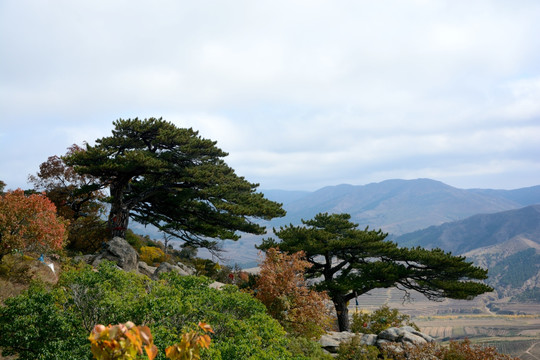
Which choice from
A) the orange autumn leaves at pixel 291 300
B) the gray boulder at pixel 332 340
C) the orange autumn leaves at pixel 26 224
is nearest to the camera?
the orange autumn leaves at pixel 26 224

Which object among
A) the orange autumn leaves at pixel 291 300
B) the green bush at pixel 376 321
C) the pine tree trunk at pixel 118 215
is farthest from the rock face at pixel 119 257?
the green bush at pixel 376 321

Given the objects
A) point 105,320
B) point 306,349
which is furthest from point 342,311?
point 105,320

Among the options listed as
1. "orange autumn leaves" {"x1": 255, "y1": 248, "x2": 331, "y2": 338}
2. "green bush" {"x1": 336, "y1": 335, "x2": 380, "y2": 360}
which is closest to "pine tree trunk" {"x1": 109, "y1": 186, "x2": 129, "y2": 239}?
"orange autumn leaves" {"x1": 255, "y1": 248, "x2": 331, "y2": 338}

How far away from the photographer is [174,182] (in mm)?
21828

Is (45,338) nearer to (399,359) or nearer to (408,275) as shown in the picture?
(399,359)

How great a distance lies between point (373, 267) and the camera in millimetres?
19547

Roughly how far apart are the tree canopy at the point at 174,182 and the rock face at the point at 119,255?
2912 millimetres

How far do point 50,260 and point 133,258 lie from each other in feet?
13.1

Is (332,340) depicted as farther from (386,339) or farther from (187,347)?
(187,347)

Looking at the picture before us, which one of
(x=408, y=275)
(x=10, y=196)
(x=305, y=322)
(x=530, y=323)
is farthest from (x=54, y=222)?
(x=530, y=323)

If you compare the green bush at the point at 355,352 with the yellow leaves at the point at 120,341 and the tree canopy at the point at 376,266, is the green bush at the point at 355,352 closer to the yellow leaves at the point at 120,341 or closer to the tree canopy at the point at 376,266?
the tree canopy at the point at 376,266

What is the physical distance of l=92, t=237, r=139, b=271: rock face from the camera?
18.1m

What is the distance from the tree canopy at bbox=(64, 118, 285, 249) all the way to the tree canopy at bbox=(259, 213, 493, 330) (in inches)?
120

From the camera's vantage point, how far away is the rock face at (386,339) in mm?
15136
